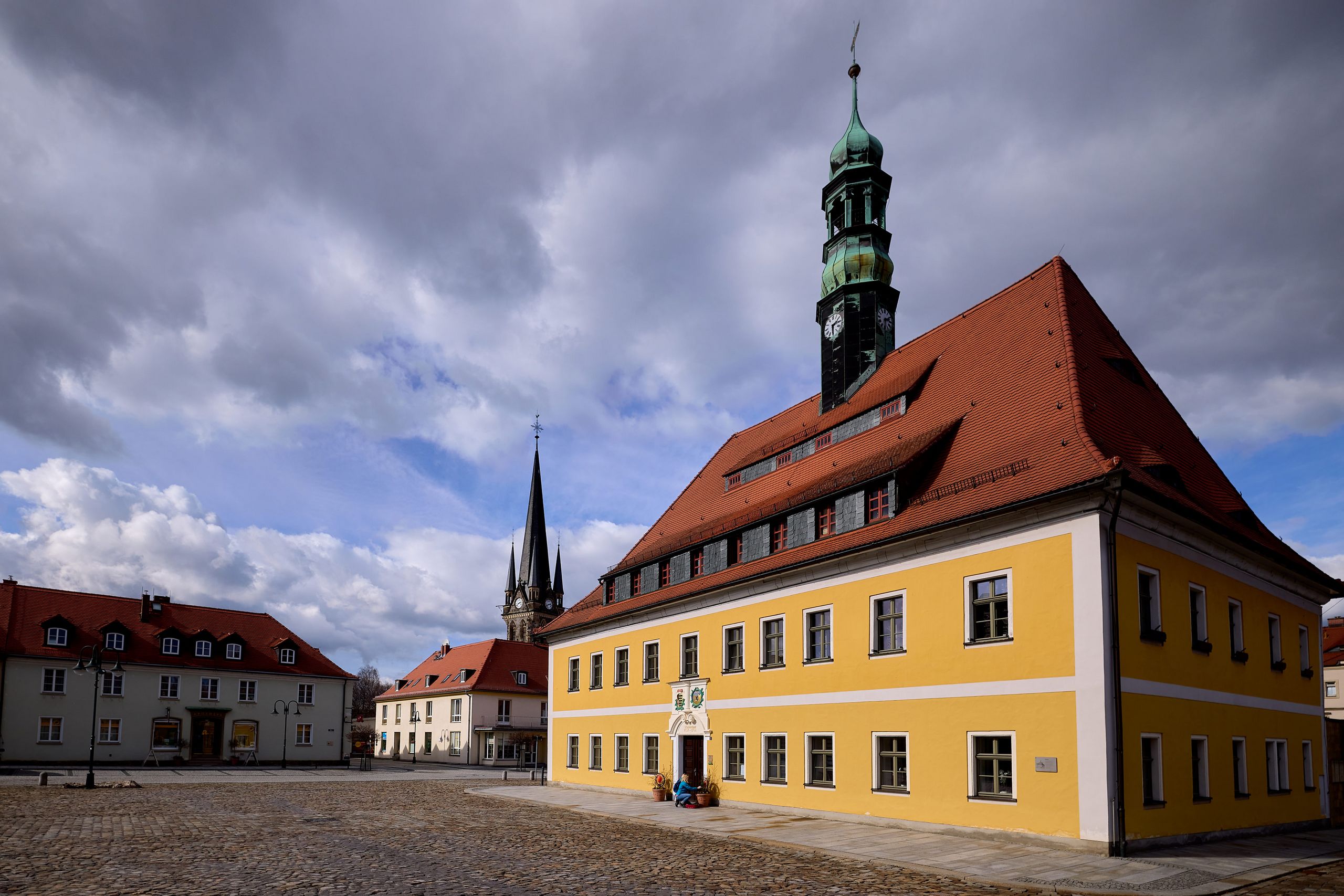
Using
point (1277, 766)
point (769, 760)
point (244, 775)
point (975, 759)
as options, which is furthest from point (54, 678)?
point (1277, 766)

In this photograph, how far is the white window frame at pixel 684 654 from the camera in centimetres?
2992

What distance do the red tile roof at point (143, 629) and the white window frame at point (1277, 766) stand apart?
170ft

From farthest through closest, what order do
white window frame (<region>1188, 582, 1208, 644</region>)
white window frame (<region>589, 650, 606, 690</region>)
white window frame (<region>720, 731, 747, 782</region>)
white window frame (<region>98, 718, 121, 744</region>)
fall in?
1. white window frame (<region>98, 718, 121, 744</region>)
2. white window frame (<region>589, 650, 606, 690</region>)
3. white window frame (<region>720, 731, 747, 782</region>)
4. white window frame (<region>1188, 582, 1208, 644</region>)

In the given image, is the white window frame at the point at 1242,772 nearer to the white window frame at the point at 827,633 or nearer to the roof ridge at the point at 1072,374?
the roof ridge at the point at 1072,374

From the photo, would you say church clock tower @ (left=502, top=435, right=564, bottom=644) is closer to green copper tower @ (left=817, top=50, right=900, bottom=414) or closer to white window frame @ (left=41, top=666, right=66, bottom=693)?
white window frame @ (left=41, top=666, right=66, bottom=693)

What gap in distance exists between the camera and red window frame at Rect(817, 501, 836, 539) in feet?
83.1

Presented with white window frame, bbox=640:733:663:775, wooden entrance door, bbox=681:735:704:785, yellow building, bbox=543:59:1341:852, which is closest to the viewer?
yellow building, bbox=543:59:1341:852

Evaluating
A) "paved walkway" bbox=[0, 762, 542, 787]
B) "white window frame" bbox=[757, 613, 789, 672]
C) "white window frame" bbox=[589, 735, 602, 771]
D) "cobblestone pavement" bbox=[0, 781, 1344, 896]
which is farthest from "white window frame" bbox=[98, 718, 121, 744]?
"white window frame" bbox=[757, 613, 789, 672]

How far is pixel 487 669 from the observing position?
67.6 meters

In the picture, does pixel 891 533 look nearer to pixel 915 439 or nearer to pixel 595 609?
pixel 915 439

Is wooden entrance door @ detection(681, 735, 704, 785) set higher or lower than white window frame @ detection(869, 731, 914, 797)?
lower

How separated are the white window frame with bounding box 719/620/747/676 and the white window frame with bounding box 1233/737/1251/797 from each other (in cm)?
1188

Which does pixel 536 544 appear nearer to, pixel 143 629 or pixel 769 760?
pixel 143 629

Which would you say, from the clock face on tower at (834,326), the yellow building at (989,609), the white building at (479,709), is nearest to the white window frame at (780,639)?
the yellow building at (989,609)
